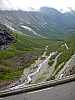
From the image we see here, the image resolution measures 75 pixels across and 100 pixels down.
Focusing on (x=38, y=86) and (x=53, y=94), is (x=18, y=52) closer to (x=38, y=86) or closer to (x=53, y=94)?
(x=38, y=86)

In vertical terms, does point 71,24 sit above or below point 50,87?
above

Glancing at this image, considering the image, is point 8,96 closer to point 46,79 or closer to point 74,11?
point 46,79

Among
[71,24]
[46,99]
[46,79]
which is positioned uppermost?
[71,24]

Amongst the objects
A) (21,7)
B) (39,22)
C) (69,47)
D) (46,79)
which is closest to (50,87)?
(46,79)

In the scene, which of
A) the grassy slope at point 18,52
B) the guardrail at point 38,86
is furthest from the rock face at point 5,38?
the guardrail at point 38,86

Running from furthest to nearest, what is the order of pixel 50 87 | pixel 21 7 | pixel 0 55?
pixel 50 87, pixel 21 7, pixel 0 55

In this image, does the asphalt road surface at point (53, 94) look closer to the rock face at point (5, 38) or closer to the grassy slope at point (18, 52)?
the grassy slope at point (18, 52)

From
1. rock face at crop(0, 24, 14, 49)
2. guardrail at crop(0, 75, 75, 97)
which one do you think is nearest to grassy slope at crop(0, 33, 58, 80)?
rock face at crop(0, 24, 14, 49)

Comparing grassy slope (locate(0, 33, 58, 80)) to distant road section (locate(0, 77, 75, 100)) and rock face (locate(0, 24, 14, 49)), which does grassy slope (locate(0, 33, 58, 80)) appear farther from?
distant road section (locate(0, 77, 75, 100))

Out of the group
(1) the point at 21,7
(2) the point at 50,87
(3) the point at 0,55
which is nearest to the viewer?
(3) the point at 0,55
